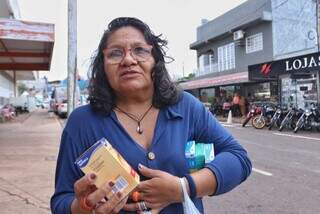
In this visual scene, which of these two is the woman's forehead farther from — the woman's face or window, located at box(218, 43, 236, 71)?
window, located at box(218, 43, 236, 71)

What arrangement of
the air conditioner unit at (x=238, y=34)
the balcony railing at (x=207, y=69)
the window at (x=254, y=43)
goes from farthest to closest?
the balcony railing at (x=207, y=69)
the air conditioner unit at (x=238, y=34)
the window at (x=254, y=43)

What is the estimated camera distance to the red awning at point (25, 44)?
1266 centimetres

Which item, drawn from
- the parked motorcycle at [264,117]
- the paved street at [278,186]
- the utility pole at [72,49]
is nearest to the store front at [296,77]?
the parked motorcycle at [264,117]

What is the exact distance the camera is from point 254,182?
7719 millimetres

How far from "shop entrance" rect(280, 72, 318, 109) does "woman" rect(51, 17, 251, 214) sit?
59.2ft

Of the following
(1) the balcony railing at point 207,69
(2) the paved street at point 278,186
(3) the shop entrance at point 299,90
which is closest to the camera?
(2) the paved street at point 278,186

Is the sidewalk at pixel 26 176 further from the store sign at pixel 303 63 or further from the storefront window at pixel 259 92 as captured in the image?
the storefront window at pixel 259 92

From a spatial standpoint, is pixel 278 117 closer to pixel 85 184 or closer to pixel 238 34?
pixel 238 34

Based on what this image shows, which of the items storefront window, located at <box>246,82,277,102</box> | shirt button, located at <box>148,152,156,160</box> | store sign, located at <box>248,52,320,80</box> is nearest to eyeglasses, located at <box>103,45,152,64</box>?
shirt button, located at <box>148,152,156,160</box>

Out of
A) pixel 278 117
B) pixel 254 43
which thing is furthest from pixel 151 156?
pixel 254 43

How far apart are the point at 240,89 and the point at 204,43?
7.82 m

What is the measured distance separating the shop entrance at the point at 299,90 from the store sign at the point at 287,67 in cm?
50

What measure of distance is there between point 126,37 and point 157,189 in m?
0.69

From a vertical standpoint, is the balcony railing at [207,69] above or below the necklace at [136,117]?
above
